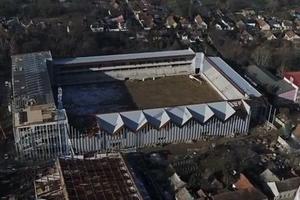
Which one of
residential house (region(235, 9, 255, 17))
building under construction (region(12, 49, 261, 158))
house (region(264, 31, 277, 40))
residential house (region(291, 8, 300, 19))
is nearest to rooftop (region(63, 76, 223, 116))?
building under construction (region(12, 49, 261, 158))

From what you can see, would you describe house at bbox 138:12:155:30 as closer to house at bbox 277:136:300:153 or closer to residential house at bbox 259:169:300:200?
house at bbox 277:136:300:153

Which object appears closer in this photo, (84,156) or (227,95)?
(84,156)

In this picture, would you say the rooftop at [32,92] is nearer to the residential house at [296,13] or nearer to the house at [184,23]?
the house at [184,23]

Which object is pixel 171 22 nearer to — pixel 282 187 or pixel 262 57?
pixel 262 57

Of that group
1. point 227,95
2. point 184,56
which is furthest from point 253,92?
point 184,56

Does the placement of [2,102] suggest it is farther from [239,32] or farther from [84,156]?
[239,32]

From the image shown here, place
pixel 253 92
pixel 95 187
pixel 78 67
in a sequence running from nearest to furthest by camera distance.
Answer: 1. pixel 95 187
2. pixel 253 92
3. pixel 78 67
